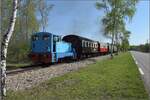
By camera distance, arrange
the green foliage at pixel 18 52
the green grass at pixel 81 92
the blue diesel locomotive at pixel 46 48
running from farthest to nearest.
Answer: the green foliage at pixel 18 52, the blue diesel locomotive at pixel 46 48, the green grass at pixel 81 92

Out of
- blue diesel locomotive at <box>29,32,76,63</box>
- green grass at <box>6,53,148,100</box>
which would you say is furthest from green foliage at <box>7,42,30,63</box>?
green grass at <box>6,53,148,100</box>

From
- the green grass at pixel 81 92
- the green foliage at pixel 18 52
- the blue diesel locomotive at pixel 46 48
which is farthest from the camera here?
the green foliage at pixel 18 52

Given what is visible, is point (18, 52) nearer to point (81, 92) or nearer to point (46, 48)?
point (46, 48)

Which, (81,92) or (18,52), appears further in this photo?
(18,52)

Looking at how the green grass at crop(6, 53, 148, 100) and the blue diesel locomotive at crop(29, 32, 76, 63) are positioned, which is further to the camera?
the blue diesel locomotive at crop(29, 32, 76, 63)

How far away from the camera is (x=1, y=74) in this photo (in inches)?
438

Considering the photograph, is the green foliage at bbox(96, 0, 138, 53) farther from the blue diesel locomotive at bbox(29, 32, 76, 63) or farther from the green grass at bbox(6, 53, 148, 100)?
the green grass at bbox(6, 53, 148, 100)

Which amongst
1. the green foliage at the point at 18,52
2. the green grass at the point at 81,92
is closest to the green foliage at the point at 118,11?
the green foliage at the point at 18,52

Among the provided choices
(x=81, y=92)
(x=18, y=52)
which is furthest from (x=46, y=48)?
(x=81, y=92)

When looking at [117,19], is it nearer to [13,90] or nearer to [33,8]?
[33,8]

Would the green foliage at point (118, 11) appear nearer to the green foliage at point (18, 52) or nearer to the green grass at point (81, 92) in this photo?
the green foliage at point (18, 52)

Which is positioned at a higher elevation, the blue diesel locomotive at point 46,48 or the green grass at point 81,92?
the blue diesel locomotive at point 46,48

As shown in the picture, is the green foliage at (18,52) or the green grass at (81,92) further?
the green foliage at (18,52)

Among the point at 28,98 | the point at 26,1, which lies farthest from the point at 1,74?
the point at 26,1
